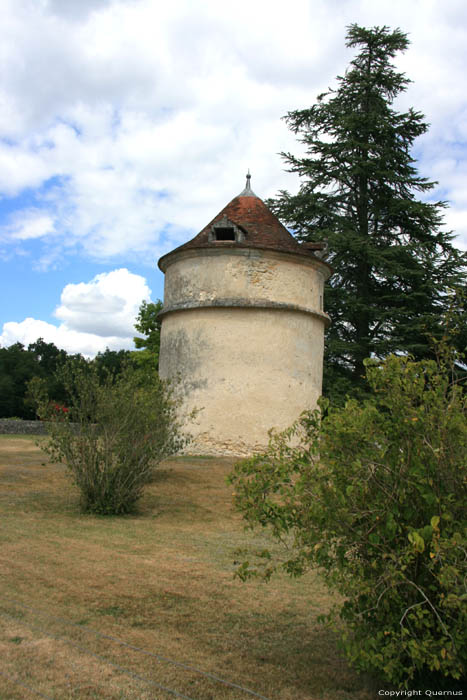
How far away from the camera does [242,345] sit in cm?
1627

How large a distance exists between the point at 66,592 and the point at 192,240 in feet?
43.1

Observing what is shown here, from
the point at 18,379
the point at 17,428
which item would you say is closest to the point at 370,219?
the point at 17,428

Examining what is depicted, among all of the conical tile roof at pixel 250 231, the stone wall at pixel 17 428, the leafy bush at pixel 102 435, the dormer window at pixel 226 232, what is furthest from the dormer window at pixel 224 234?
the stone wall at pixel 17 428

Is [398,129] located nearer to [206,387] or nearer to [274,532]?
[206,387]

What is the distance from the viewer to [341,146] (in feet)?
81.1

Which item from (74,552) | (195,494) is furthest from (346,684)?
(195,494)

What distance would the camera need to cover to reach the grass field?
13.4 feet

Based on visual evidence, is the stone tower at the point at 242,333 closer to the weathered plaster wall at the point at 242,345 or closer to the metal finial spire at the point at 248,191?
the weathered plaster wall at the point at 242,345

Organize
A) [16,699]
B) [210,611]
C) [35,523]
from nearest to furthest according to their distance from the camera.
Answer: [16,699] → [210,611] → [35,523]

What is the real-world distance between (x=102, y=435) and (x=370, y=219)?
17855mm

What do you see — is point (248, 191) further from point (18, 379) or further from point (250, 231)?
point (18, 379)

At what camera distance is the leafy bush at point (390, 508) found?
3.67m

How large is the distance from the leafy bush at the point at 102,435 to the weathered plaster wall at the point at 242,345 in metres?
5.99

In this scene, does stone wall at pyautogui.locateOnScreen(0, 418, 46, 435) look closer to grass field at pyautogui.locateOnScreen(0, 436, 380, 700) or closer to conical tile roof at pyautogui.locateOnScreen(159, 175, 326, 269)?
conical tile roof at pyautogui.locateOnScreen(159, 175, 326, 269)
